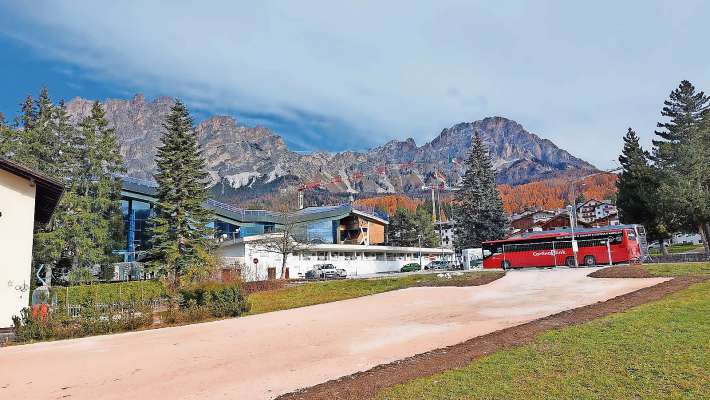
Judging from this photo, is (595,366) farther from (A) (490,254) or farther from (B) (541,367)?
(A) (490,254)

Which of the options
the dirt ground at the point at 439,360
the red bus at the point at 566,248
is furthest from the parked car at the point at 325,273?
the dirt ground at the point at 439,360

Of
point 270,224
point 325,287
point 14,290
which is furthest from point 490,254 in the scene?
point 14,290

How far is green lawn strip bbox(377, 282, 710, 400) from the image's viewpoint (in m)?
6.36

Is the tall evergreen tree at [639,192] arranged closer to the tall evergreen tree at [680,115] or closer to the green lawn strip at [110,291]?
the tall evergreen tree at [680,115]

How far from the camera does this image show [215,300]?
1992 cm

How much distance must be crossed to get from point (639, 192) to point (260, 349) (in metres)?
49.3

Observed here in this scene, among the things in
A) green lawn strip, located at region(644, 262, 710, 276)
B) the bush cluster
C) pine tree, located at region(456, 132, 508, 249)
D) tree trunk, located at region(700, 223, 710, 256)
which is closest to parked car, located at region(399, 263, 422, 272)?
pine tree, located at region(456, 132, 508, 249)

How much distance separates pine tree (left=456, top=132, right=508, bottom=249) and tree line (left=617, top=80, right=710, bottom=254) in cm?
1392

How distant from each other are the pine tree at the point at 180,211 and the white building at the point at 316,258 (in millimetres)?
5874

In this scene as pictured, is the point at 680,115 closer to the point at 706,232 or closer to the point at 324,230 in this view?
the point at 706,232

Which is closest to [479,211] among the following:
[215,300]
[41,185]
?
[215,300]

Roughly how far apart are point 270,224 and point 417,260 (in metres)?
27.9

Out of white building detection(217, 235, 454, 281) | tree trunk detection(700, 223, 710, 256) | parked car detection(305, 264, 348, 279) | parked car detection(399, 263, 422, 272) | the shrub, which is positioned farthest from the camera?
parked car detection(399, 263, 422, 272)

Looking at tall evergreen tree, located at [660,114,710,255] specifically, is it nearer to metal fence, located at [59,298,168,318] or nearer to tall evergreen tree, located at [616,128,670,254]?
tall evergreen tree, located at [616,128,670,254]
